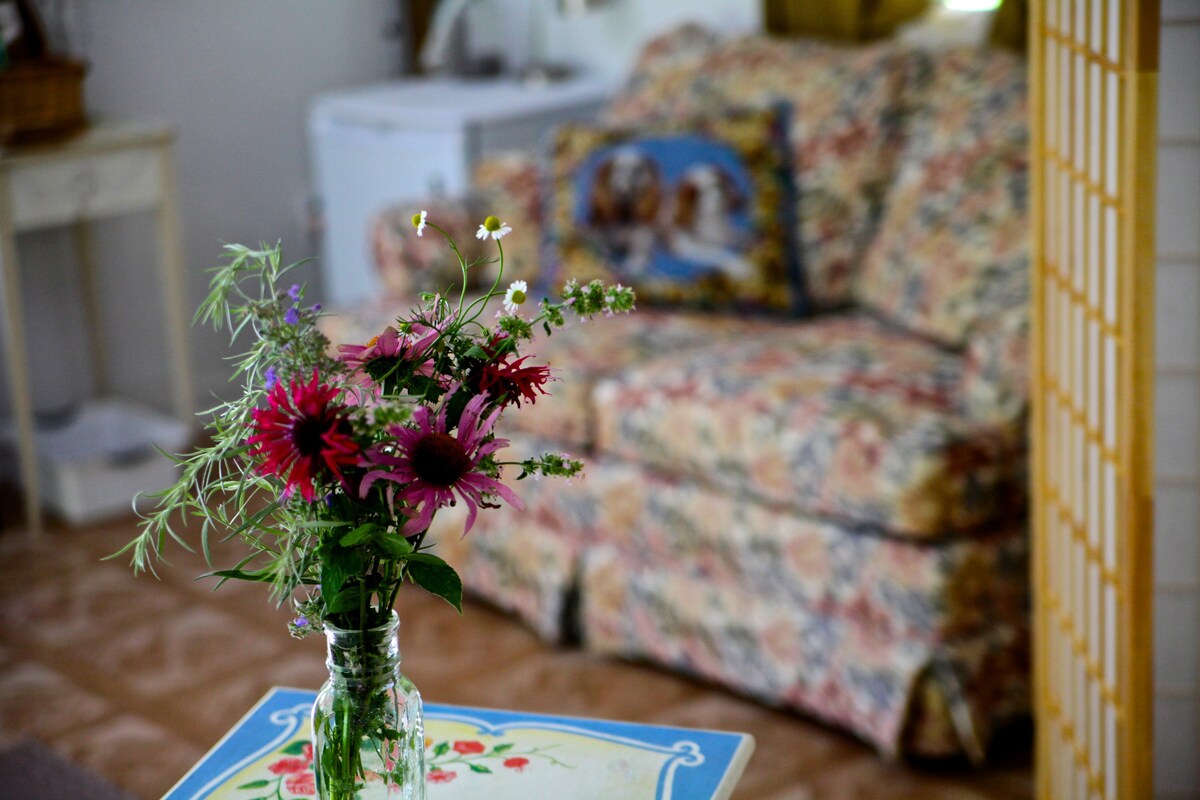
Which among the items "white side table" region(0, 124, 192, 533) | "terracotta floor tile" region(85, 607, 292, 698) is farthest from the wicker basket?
"terracotta floor tile" region(85, 607, 292, 698)

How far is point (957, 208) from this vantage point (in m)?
2.43

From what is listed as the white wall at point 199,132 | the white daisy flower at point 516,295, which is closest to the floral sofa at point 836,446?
the white daisy flower at point 516,295

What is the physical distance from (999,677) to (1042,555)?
335mm

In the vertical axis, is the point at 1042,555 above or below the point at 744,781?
above

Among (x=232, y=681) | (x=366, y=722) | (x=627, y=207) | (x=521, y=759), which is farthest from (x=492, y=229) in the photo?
(x=627, y=207)

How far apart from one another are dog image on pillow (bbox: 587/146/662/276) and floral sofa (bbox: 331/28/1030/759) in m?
0.13

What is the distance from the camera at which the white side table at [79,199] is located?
303 centimetres

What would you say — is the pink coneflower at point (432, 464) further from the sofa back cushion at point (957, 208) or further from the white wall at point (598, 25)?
the white wall at point (598, 25)

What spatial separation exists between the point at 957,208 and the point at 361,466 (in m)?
1.63

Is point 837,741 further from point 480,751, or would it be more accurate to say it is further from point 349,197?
point 349,197

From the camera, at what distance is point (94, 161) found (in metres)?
3.16

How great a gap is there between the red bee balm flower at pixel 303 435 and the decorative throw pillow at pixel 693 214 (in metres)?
1.76

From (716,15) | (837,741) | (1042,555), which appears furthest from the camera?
(716,15)

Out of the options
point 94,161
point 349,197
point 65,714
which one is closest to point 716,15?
point 349,197
